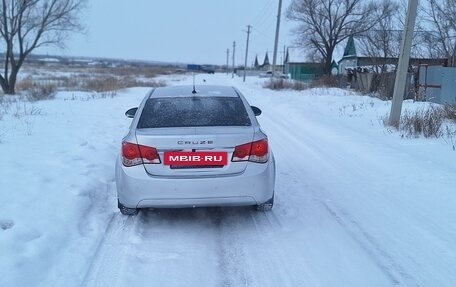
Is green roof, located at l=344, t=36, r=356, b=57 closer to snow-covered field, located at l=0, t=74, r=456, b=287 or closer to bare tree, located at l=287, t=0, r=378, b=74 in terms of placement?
bare tree, located at l=287, t=0, r=378, b=74

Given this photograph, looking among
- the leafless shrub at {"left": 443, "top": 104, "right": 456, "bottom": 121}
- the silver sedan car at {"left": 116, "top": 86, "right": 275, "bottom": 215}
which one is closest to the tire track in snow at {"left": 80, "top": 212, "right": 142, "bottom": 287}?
the silver sedan car at {"left": 116, "top": 86, "right": 275, "bottom": 215}

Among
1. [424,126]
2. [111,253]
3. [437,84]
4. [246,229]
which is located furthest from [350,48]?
[111,253]

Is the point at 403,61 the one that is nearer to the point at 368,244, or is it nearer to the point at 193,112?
the point at 193,112

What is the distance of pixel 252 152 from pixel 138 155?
3.95ft

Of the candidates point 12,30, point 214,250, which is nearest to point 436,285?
point 214,250

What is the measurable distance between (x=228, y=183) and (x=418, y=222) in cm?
229

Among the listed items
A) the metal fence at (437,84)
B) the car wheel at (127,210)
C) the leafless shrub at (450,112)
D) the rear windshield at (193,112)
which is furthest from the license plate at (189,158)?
the metal fence at (437,84)

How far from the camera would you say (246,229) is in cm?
505

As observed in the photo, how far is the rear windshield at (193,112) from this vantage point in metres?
5.12

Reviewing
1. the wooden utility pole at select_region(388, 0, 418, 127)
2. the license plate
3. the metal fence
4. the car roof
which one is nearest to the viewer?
the license plate

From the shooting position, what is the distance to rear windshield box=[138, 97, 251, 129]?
5125 mm

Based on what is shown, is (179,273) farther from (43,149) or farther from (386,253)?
(43,149)

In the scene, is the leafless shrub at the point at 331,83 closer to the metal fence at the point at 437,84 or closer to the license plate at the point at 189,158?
the metal fence at the point at 437,84

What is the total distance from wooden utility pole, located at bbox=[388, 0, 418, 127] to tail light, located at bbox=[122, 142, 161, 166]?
880 centimetres
